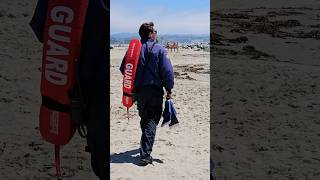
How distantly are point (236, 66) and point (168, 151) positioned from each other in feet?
25.3

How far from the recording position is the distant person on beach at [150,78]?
4.68m

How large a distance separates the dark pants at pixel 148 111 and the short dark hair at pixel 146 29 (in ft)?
1.93

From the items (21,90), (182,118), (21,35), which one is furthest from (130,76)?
(21,35)

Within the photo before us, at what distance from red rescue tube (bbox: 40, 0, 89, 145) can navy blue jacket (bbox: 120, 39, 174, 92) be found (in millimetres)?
1958

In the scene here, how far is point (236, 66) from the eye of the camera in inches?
505

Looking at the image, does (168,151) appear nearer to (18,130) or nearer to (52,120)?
(18,130)

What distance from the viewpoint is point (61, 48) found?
265 centimetres

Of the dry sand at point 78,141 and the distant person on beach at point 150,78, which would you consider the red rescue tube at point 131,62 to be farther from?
the dry sand at point 78,141

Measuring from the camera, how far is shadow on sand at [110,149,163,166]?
5.11 metres

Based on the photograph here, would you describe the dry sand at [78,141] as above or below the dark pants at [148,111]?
below

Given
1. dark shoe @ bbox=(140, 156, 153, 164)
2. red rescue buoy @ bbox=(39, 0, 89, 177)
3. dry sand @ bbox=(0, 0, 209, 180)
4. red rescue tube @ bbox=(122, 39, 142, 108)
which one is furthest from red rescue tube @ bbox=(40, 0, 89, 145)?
dark shoe @ bbox=(140, 156, 153, 164)

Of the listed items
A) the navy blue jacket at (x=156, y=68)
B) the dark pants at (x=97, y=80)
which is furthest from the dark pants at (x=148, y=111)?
the dark pants at (x=97, y=80)

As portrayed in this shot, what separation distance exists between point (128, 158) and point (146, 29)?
1548 millimetres

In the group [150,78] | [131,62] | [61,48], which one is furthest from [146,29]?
[61,48]
